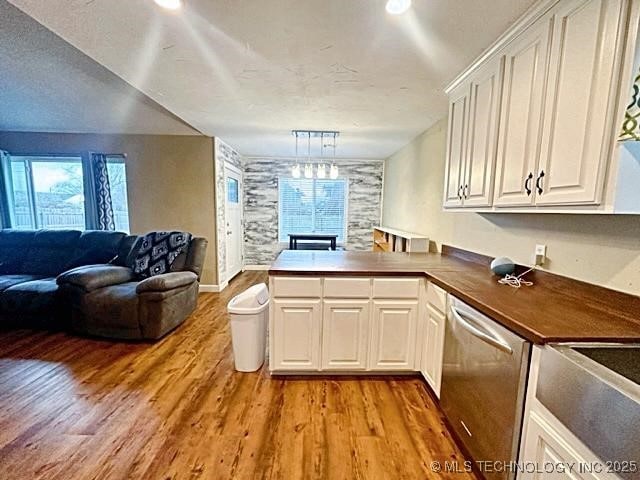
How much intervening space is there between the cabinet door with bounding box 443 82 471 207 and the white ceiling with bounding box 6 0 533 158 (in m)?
0.16

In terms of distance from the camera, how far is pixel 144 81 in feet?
7.45

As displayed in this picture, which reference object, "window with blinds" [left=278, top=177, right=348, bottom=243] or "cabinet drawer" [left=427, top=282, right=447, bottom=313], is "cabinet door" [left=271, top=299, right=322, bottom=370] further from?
"window with blinds" [left=278, top=177, right=348, bottom=243]

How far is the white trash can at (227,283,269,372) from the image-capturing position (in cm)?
233

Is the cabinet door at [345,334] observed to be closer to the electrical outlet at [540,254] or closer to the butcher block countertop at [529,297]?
the butcher block countertop at [529,297]

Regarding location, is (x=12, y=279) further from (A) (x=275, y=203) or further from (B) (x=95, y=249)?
(A) (x=275, y=203)

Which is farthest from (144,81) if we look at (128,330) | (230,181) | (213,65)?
(230,181)

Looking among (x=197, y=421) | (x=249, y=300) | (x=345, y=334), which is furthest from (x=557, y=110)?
(x=197, y=421)

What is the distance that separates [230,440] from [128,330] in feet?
5.81

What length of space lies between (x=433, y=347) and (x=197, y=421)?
1608 mm

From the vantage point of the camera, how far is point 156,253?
3193mm

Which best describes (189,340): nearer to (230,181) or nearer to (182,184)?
(182,184)

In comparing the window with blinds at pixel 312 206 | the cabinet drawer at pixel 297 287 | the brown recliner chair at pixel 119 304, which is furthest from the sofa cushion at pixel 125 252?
the window with blinds at pixel 312 206

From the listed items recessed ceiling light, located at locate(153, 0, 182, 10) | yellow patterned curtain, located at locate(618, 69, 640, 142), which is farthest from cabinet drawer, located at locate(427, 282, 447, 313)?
recessed ceiling light, located at locate(153, 0, 182, 10)

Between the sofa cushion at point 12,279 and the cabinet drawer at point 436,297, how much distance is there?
4100 mm
